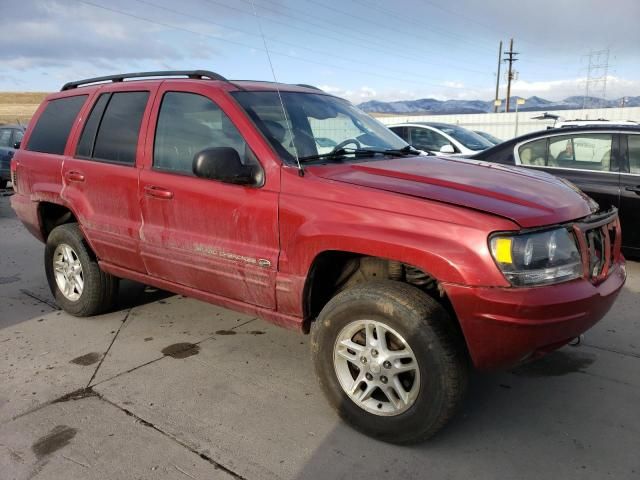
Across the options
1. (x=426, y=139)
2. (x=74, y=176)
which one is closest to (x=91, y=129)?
(x=74, y=176)

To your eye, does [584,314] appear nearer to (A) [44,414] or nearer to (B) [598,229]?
(B) [598,229]

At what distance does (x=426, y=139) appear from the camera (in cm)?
1081

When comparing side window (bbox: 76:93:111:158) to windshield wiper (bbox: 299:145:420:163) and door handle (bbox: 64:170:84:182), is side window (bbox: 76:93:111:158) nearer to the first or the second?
door handle (bbox: 64:170:84:182)

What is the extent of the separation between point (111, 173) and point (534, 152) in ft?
15.5

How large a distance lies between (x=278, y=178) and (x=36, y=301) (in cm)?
333

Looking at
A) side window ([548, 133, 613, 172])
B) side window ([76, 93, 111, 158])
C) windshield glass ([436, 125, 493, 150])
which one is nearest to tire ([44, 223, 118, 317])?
side window ([76, 93, 111, 158])

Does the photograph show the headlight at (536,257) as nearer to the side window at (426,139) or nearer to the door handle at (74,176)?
the door handle at (74,176)

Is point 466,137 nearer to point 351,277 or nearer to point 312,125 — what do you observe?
point 312,125

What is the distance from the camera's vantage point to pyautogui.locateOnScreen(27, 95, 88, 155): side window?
15.1 ft

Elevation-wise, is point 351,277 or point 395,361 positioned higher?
point 351,277

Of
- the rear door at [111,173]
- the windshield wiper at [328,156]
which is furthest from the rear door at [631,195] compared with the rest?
the rear door at [111,173]

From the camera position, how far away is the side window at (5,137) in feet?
45.4

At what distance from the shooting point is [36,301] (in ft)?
16.9

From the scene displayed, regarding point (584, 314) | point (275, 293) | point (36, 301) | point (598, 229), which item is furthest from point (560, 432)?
point (36, 301)
